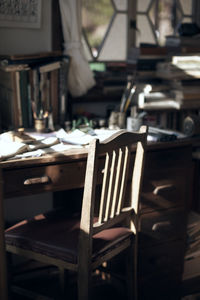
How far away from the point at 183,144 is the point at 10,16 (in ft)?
3.64

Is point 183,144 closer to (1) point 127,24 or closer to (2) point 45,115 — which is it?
(2) point 45,115

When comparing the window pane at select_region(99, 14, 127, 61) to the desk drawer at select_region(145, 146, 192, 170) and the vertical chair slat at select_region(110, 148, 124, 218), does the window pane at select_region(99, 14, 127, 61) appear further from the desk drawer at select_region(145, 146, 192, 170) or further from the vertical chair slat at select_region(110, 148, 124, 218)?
the vertical chair slat at select_region(110, 148, 124, 218)

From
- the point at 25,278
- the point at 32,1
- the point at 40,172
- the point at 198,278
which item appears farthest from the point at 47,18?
the point at 198,278

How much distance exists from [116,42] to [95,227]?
4.79 ft

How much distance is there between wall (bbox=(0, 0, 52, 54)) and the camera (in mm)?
2186

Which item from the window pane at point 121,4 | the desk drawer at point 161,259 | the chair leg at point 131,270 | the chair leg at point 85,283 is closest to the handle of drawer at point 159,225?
the desk drawer at point 161,259

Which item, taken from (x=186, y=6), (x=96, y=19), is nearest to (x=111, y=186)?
(x=96, y=19)

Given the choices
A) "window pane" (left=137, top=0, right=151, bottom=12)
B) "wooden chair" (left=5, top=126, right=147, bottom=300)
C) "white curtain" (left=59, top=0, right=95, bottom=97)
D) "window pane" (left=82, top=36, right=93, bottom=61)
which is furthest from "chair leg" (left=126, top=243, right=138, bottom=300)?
"window pane" (left=137, top=0, right=151, bottom=12)

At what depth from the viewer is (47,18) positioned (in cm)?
228

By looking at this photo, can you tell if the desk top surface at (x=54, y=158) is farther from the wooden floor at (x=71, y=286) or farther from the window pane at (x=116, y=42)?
the window pane at (x=116, y=42)

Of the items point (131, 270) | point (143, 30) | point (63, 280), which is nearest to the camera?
point (131, 270)

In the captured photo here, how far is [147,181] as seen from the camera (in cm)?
204

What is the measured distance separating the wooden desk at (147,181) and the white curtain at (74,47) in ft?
2.15

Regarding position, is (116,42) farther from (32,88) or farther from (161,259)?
(161,259)
